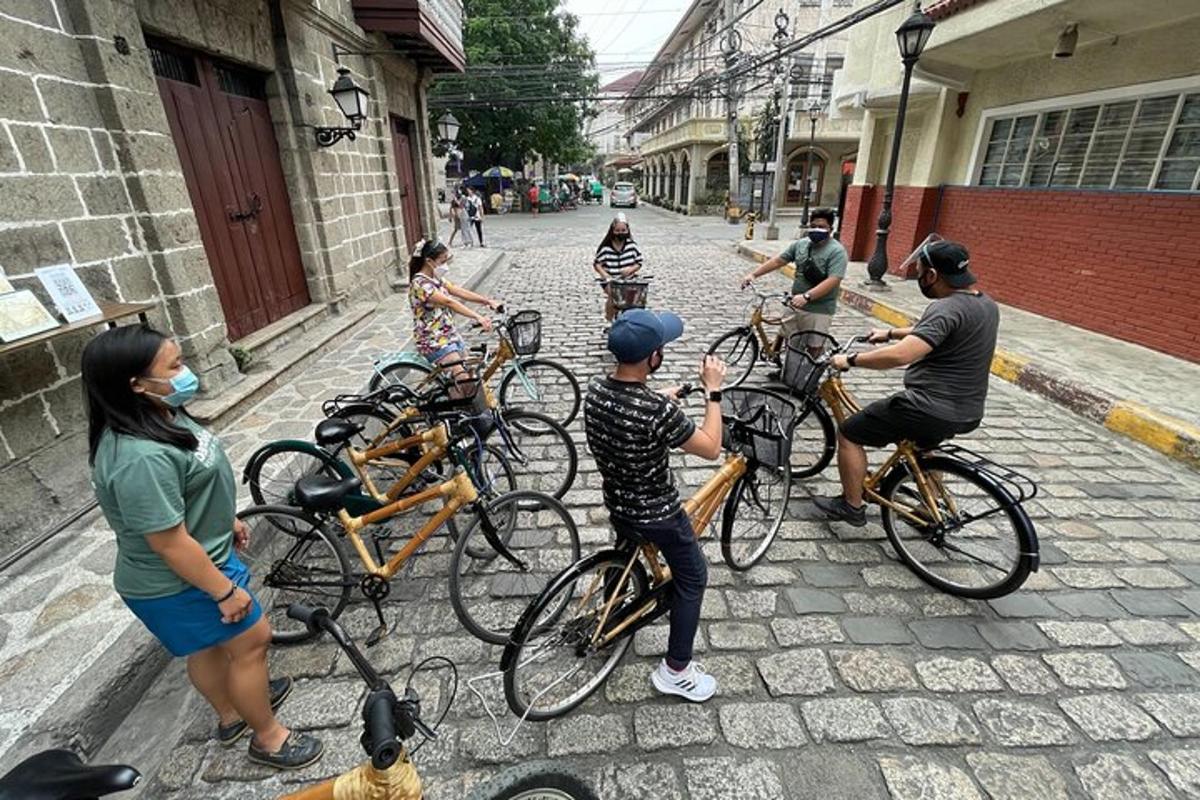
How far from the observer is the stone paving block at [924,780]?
7.12 feet

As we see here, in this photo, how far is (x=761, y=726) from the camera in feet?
8.07

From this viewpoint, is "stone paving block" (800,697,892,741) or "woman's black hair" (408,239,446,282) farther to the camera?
"woman's black hair" (408,239,446,282)

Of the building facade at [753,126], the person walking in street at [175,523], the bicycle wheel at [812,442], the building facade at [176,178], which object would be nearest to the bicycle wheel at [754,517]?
the bicycle wheel at [812,442]

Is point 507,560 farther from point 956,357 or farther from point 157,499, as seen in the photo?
point 956,357

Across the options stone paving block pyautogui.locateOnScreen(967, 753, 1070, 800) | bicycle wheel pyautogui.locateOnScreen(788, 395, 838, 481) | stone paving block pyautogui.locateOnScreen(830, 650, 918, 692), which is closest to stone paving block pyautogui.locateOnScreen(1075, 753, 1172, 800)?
stone paving block pyautogui.locateOnScreen(967, 753, 1070, 800)

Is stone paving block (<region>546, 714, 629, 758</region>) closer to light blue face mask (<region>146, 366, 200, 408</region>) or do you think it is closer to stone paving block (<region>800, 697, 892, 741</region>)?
stone paving block (<region>800, 697, 892, 741</region>)

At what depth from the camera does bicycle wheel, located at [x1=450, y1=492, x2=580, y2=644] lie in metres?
2.91

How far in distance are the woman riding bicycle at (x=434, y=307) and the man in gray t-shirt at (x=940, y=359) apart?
2968 mm

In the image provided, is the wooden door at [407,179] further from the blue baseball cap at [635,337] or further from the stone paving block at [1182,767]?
the stone paving block at [1182,767]

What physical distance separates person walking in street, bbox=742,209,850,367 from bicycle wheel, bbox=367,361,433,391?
3.51m

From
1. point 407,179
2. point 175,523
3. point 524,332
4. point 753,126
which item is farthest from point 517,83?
point 175,523

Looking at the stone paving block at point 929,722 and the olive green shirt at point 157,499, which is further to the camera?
the stone paving block at point 929,722

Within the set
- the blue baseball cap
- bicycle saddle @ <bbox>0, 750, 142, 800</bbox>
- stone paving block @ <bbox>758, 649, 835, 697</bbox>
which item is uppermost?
the blue baseball cap

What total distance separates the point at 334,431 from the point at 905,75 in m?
9.62
